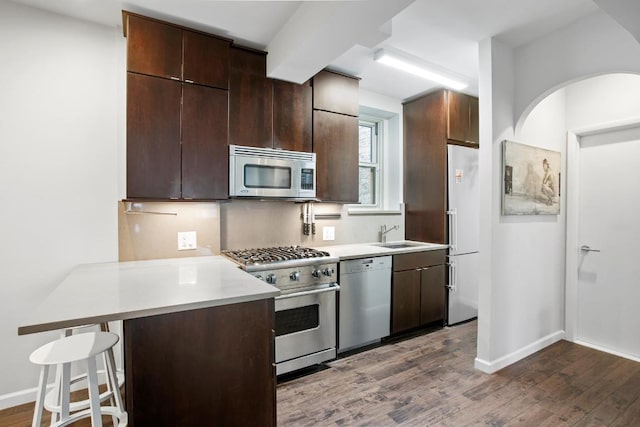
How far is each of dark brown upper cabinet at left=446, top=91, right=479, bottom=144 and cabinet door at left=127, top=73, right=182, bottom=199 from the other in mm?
2784

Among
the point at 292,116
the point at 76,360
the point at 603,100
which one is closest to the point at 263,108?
the point at 292,116

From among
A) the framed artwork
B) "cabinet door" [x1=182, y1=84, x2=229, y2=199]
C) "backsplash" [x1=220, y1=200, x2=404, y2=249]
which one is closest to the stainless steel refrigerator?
the framed artwork

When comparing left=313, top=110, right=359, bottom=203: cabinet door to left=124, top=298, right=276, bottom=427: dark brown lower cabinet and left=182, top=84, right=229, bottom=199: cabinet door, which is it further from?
left=124, top=298, right=276, bottom=427: dark brown lower cabinet

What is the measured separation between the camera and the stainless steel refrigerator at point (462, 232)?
3.53 m

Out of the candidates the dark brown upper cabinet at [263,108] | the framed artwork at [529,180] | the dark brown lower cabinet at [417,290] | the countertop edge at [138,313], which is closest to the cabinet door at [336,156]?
the dark brown upper cabinet at [263,108]

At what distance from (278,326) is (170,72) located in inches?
79.7

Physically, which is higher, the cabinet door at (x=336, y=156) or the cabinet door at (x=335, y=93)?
the cabinet door at (x=335, y=93)

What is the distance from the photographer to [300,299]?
2.48 metres

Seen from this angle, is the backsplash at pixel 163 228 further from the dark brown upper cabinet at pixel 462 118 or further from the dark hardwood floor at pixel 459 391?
the dark brown upper cabinet at pixel 462 118

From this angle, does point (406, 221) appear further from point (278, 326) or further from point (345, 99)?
point (278, 326)

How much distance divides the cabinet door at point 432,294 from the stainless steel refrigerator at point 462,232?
0.35 feet

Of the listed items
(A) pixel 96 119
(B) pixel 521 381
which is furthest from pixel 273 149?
(B) pixel 521 381

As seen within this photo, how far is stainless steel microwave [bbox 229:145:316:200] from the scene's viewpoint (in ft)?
8.30

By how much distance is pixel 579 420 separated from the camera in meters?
1.98
